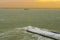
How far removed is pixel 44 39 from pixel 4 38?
0.44 m


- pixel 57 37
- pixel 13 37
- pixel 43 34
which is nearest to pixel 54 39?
pixel 57 37

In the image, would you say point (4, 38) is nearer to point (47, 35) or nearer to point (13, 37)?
point (13, 37)

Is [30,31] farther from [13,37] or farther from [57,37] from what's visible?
[57,37]

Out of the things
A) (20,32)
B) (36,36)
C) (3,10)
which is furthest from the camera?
(3,10)

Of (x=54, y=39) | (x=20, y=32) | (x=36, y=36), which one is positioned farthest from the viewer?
(x=20, y=32)

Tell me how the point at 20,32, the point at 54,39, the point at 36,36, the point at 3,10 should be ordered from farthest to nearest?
the point at 3,10
the point at 20,32
the point at 36,36
the point at 54,39

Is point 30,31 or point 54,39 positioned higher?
point 30,31

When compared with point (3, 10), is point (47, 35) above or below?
below

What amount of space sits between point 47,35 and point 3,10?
3360mm

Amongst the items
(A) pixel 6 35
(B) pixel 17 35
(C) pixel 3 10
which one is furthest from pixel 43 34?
(C) pixel 3 10

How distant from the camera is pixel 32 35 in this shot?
1860mm

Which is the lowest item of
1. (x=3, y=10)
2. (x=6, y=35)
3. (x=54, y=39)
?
(x=54, y=39)

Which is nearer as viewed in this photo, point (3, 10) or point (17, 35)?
point (17, 35)

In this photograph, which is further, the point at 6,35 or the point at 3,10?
the point at 3,10
